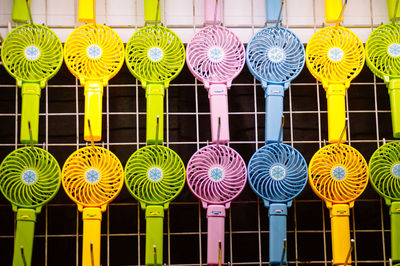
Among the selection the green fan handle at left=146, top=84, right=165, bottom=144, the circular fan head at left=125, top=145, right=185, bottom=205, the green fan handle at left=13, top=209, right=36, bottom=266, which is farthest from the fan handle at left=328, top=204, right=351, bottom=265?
the green fan handle at left=13, top=209, right=36, bottom=266

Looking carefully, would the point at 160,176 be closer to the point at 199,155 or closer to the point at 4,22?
the point at 199,155

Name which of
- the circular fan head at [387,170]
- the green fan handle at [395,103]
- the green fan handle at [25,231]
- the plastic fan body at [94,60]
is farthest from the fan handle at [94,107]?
the green fan handle at [395,103]

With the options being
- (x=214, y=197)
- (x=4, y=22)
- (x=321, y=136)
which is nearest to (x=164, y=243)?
(x=214, y=197)

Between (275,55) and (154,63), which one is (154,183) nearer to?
(154,63)

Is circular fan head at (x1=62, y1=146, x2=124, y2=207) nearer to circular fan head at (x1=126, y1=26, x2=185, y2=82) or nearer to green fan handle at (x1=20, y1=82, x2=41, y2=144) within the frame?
green fan handle at (x1=20, y1=82, x2=41, y2=144)

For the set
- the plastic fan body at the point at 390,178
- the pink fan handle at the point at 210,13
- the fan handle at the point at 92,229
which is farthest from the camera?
the pink fan handle at the point at 210,13

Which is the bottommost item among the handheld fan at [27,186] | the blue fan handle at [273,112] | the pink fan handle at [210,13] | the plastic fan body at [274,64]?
the handheld fan at [27,186]

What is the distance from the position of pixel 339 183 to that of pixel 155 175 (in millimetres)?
994

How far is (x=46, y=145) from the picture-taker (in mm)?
4441

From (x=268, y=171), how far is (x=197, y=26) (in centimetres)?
97

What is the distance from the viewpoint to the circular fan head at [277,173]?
421 cm

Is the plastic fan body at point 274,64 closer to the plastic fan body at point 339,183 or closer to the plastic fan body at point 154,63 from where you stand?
the plastic fan body at point 339,183

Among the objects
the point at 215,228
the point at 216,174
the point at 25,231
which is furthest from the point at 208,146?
the point at 25,231

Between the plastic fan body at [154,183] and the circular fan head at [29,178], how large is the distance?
40cm
